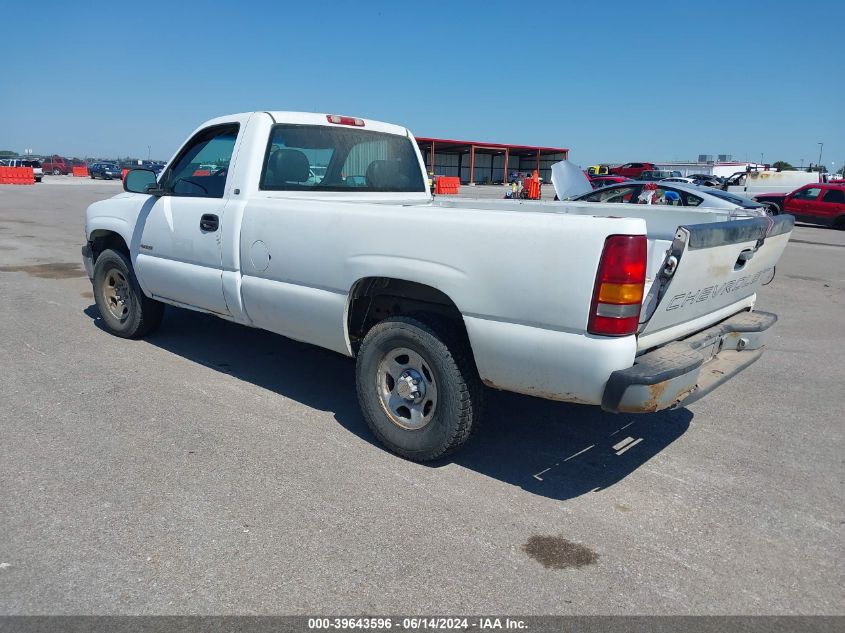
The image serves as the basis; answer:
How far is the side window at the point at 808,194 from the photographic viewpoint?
22.0 meters

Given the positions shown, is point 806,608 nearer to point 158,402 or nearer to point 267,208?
point 267,208

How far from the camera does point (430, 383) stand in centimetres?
373

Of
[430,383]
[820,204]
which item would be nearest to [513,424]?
[430,383]

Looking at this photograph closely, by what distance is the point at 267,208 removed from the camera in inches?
171

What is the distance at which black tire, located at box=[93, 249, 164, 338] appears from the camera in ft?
19.4

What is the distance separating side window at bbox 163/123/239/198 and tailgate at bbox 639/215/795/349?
315 cm

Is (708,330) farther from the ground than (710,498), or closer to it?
farther from the ground

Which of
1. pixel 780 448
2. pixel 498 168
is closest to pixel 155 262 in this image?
pixel 780 448

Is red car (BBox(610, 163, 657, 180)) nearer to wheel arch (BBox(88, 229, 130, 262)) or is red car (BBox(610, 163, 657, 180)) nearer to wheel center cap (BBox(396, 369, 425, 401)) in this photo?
wheel arch (BBox(88, 229, 130, 262))

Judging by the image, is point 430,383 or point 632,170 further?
point 632,170

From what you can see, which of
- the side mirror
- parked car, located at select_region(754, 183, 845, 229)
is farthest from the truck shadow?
parked car, located at select_region(754, 183, 845, 229)

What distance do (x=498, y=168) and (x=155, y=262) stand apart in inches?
2616

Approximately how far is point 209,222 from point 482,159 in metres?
64.2

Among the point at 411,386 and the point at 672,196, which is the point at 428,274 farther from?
the point at 672,196
